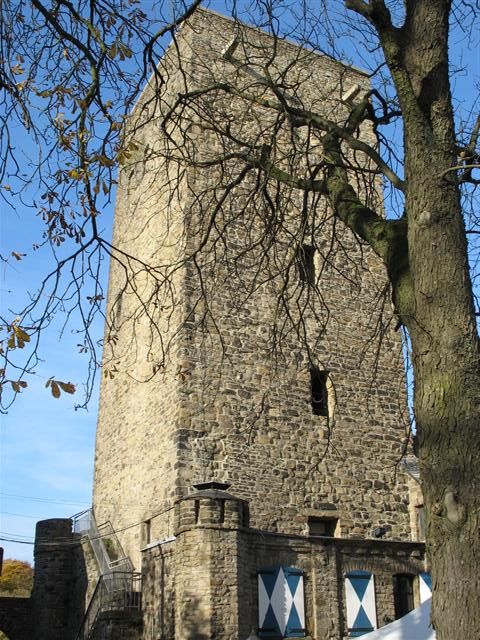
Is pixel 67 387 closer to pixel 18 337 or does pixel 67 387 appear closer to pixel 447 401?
pixel 18 337

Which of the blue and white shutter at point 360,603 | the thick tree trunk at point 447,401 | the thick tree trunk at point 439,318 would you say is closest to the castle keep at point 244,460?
the blue and white shutter at point 360,603

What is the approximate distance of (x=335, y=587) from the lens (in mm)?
13078

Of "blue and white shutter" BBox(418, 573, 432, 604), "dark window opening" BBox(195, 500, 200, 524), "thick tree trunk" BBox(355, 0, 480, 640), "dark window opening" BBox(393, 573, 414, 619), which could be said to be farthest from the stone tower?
"thick tree trunk" BBox(355, 0, 480, 640)

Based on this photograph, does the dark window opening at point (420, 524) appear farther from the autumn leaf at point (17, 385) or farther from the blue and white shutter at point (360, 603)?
the autumn leaf at point (17, 385)

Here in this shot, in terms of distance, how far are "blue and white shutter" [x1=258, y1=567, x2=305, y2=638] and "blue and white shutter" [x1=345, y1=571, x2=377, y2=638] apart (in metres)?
0.91

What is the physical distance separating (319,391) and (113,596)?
217 inches

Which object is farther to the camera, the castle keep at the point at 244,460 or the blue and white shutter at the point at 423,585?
the blue and white shutter at the point at 423,585

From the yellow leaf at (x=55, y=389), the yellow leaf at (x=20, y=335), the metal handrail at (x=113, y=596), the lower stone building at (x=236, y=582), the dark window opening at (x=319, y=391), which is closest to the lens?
the yellow leaf at (x=55, y=389)

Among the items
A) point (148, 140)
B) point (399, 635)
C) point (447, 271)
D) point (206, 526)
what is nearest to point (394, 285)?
point (447, 271)

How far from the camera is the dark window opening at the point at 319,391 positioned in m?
15.5

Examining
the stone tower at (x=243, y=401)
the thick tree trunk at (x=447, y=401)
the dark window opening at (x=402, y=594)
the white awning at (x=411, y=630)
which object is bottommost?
the white awning at (x=411, y=630)

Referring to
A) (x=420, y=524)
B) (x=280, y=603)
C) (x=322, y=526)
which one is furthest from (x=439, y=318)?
(x=420, y=524)

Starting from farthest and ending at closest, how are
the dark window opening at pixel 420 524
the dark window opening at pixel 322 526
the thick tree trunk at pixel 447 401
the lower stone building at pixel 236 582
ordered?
the dark window opening at pixel 420 524 < the dark window opening at pixel 322 526 < the lower stone building at pixel 236 582 < the thick tree trunk at pixel 447 401

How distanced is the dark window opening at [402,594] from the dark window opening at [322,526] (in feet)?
4.59
